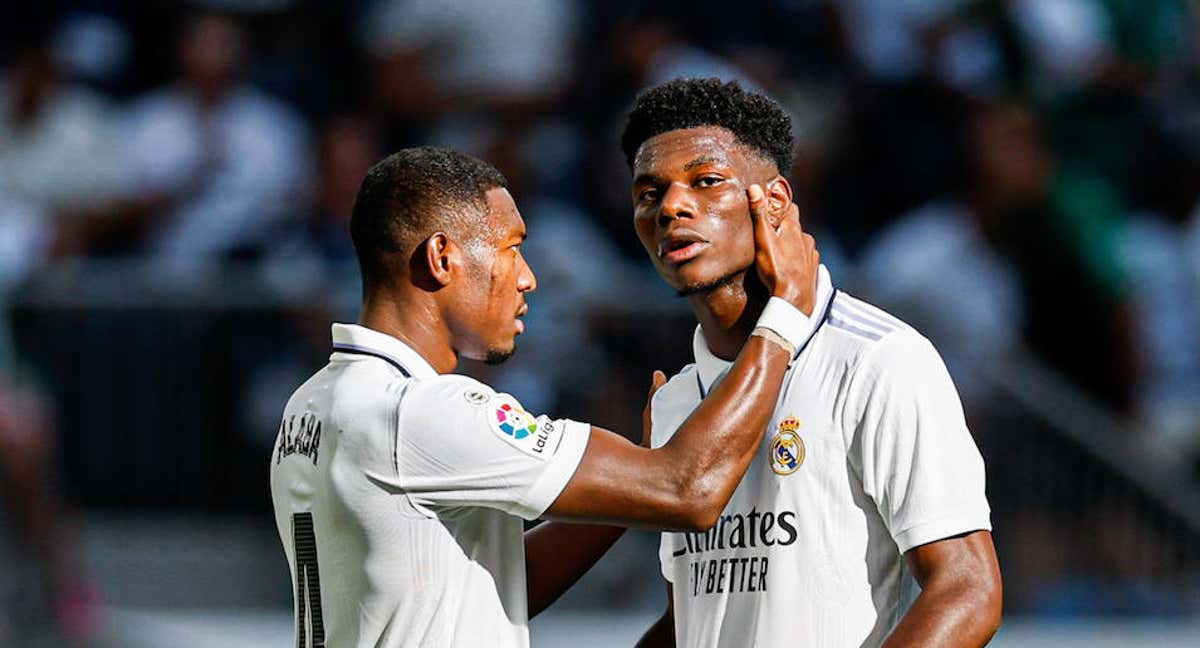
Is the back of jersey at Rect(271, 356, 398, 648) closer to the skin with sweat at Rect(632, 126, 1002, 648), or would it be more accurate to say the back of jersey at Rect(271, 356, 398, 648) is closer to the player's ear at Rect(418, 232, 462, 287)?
the player's ear at Rect(418, 232, 462, 287)

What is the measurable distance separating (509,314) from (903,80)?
6.30m

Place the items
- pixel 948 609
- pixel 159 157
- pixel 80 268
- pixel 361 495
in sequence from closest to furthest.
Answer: pixel 948 609
pixel 361 495
pixel 80 268
pixel 159 157

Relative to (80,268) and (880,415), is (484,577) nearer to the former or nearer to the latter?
(880,415)

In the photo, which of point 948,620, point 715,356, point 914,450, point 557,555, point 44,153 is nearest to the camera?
point 948,620

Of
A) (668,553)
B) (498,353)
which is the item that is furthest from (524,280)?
(668,553)

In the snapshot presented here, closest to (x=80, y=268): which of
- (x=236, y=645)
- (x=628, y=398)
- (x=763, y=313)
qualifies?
(x=236, y=645)

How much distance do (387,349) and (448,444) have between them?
31cm

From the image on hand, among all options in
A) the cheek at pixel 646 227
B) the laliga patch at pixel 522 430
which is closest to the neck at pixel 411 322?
the laliga patch at pixel 522 430

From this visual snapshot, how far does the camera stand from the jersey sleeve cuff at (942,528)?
385cm

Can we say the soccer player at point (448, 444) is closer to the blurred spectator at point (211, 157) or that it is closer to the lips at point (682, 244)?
the lips at point (682, 244)

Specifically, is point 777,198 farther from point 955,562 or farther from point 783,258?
point 955,562

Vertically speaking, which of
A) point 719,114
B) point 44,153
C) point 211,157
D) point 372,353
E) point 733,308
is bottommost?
point 372,353

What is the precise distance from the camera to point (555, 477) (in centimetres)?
410

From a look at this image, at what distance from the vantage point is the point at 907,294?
8.46m
